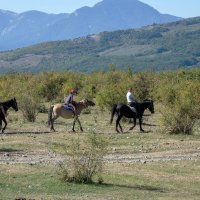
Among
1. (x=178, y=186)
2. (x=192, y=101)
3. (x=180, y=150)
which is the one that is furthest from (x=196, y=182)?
(x=192, y=101)

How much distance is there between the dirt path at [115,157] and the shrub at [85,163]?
11.1ft

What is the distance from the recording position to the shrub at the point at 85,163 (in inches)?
715

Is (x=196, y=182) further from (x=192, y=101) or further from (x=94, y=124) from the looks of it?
(x=94, y=124)

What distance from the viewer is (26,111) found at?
38.5 m

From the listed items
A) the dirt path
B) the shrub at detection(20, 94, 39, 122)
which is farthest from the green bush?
the shrub at detection(20, 94, 39, 122)

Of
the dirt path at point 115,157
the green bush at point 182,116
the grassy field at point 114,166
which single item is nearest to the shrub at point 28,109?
the grassy field at point 114,166

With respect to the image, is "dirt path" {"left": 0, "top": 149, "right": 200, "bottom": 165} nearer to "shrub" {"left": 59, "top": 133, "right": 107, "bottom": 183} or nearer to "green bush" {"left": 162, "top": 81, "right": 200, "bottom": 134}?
"shrub" {"left": 59, "top": 133, "right": 107, "bottom": 183}

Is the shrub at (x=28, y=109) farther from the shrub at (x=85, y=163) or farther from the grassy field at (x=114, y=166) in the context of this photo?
the shrub at (x=85, y=163)

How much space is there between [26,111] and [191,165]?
17995mm

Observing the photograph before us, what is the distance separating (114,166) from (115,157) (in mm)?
2472

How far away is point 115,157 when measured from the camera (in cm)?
2408

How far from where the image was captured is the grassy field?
16.8 m

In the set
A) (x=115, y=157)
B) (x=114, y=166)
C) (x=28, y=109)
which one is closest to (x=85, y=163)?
(x=114, y=166)

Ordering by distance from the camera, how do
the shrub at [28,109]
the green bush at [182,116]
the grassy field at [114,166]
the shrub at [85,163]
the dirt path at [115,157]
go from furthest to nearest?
the shrub at [28,109] < the green bush at [182,116] < the dirt path at [115,157] < the shrub at [85,163] < the grassy field at [114,166]
